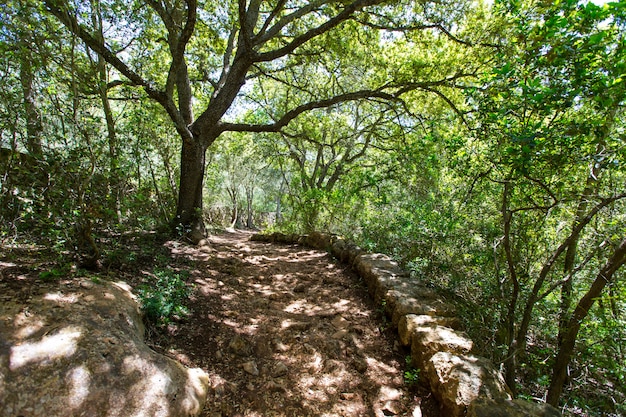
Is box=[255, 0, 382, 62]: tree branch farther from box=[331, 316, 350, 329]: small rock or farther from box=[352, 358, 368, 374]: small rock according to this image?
box=[352, 358, 368, 374]: small rock

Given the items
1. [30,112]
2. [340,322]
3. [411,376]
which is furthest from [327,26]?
[411,376]

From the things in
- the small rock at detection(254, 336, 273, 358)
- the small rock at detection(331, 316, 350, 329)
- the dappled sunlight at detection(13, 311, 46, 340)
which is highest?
the dappled sunlight at detection(13, 311, 46, 340)

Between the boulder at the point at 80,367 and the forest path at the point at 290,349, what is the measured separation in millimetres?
364

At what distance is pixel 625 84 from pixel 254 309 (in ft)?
12.7

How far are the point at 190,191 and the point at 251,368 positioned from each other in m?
4.64

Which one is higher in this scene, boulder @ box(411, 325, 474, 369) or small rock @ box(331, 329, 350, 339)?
boulder @ box(411, 325, 474, 369)

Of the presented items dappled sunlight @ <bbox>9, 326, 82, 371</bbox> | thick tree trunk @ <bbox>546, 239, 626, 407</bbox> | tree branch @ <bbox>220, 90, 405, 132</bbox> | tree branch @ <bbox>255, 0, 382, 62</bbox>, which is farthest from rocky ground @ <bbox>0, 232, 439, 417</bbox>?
tree branch @ <bbox>255, 0, 382, 62</bbox>

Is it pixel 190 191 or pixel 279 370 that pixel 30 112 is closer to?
pixel 279 370

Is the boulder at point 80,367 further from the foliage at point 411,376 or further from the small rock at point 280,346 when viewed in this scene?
the foliage at point 411,376

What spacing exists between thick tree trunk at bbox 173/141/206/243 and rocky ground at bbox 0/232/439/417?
1.59 metres

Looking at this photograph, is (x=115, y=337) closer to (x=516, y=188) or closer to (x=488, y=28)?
(x=516, y=188)

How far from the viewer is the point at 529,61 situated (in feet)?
7.80

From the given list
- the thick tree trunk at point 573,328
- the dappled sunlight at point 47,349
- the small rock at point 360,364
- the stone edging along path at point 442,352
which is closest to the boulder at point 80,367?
the dappled sunlight at point 47,349

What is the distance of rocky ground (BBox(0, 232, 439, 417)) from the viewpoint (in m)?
2.29
